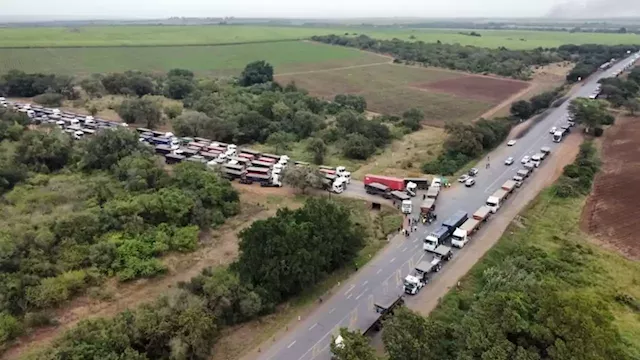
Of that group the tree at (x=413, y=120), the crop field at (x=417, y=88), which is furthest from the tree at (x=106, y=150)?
the crop field at (x=417, y=88)

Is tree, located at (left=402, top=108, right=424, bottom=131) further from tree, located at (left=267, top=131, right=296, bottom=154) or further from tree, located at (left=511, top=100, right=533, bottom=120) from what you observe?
tree, located at (left=267, top=131, right=296, bottom=154)

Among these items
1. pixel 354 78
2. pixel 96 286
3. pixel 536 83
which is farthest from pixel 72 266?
pixel 536 83

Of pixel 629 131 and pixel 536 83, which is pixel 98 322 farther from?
pixel 536 83

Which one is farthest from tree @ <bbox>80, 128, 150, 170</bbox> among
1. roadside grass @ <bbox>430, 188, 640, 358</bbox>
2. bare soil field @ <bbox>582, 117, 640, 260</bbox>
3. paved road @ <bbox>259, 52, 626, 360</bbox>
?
bare soil field @ <bbox>582, 117, 640, 260</bbox>

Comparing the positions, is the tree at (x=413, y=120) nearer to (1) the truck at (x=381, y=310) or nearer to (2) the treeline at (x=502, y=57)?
(1) the truck at (x=381, y=310)

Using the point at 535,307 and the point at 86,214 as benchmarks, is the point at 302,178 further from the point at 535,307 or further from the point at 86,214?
the point at 535,307

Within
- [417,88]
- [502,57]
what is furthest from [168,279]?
[502,57]
